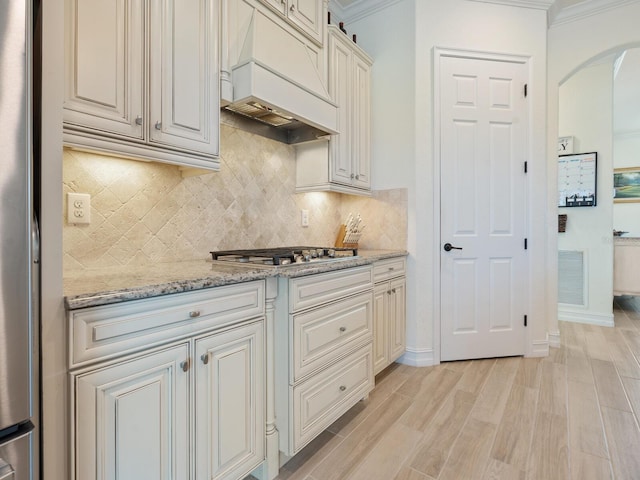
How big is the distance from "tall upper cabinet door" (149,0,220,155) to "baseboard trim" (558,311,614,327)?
14.6 feet

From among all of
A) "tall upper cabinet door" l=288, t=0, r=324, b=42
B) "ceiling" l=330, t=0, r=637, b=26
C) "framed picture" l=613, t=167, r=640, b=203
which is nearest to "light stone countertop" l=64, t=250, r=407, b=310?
"tall upper cabinet door" l=288, t=0, r=324, b=42

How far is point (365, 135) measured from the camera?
2826mm

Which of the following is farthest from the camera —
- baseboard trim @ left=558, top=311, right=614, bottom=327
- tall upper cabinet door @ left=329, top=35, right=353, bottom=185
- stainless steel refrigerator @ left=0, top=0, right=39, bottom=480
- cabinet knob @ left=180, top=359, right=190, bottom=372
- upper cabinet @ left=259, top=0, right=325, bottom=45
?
baseboard trim @ left=558, top=311, right=614, bottom=327

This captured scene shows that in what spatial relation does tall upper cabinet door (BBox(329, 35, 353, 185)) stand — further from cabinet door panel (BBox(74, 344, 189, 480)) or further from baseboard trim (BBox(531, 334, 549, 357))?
baseboard trim (BBox(531, 334, 549, 357))

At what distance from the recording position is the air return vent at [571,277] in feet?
12.8

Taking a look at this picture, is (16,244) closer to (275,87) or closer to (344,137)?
(275,87)

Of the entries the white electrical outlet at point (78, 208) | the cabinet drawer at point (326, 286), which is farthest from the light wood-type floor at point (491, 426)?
the white electrical outlet at point (78, 208)

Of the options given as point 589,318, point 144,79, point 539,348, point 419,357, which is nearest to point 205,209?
point 144,79

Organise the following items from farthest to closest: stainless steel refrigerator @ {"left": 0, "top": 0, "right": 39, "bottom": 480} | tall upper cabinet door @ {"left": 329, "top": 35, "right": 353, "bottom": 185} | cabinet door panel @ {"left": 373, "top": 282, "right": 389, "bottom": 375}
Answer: tall upper cabinet door @ {"left": 329, "top": 35, "right": 353, "bottom": 185} < cabinet door panel @ {"left": 373, "top": 282, "right": 389, "bottom": 375} < stainless steel refrigerator @ {"left": 0, "top": 0, "right": 39, "bottom": 480}

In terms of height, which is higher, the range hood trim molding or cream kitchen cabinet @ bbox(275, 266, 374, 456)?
the range hood trim molding

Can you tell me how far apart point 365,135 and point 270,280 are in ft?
6.11

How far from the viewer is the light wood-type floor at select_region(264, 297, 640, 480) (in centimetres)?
152

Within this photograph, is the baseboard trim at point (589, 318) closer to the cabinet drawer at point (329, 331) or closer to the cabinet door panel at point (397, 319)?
the cabinet door panel at point (397, 319)

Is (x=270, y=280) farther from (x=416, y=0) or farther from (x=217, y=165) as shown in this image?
(x=416, y=0)
